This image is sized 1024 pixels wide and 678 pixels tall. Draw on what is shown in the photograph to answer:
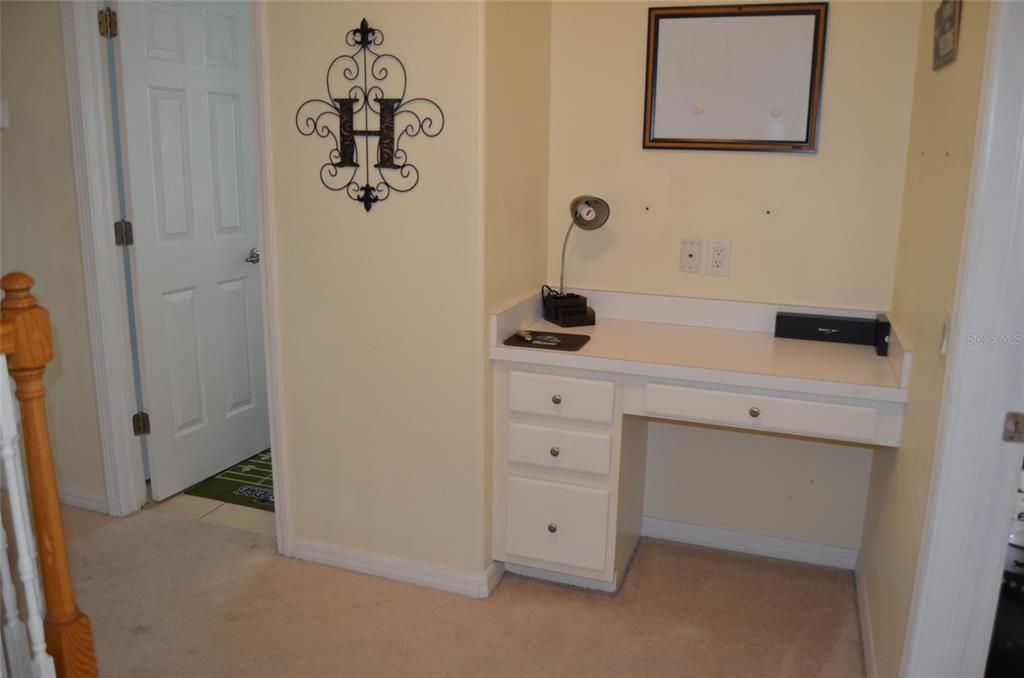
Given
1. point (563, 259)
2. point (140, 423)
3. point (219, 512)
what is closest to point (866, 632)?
point (563, 259)

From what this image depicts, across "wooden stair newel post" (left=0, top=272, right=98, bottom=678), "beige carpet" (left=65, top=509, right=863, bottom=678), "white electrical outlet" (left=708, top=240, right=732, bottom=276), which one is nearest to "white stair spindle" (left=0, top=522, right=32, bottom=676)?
"wooden stair newel post" (left=0, top=272, right=98, bottom=678)

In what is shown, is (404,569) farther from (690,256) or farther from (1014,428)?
(1014,428)

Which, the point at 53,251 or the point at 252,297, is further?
the point at 252,297

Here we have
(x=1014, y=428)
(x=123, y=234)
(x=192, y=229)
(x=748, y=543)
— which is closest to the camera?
(x=1014, y=428)

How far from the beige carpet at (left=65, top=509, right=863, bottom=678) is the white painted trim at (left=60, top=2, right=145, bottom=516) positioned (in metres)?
0.33

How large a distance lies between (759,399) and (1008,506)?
74cm

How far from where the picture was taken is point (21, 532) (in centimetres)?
160

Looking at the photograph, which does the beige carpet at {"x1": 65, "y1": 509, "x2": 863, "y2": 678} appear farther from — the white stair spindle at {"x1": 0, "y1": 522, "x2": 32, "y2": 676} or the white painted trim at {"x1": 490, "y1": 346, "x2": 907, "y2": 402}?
the white painted trim at {"x1": 490, "y1": 346, "x2": 907, "y2": 402}

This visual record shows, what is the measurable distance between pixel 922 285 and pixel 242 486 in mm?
2693

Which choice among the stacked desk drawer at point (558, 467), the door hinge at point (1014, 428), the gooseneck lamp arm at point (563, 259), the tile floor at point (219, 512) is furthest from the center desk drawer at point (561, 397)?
the tile floor at point (219, 512)

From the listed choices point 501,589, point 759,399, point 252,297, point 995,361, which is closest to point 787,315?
point 759,399

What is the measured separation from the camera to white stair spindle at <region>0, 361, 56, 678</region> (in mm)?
1560

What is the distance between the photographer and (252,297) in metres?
3.63

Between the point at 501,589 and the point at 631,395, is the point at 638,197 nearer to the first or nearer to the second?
the point at 631,395
